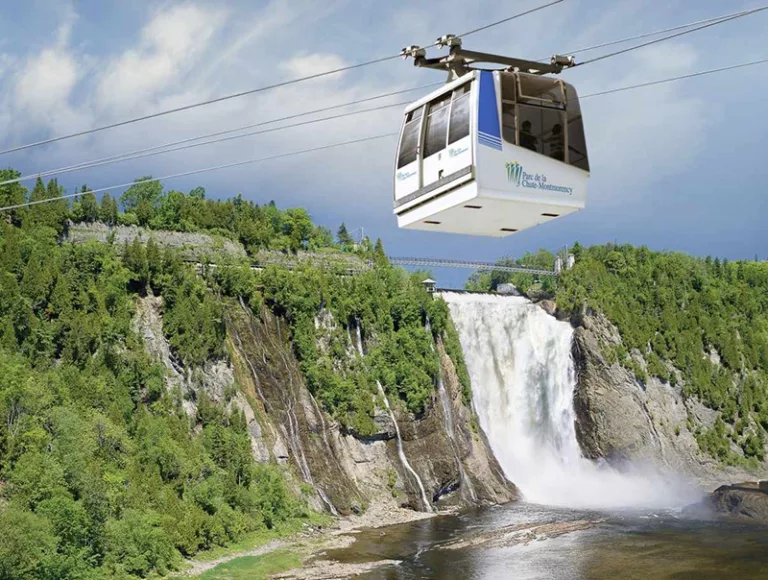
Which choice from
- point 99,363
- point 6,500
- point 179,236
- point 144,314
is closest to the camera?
point 6,500

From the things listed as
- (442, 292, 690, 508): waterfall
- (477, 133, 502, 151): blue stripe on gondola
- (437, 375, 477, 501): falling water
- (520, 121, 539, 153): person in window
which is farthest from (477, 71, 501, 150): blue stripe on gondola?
(442, 292, 690, 508): waterfall

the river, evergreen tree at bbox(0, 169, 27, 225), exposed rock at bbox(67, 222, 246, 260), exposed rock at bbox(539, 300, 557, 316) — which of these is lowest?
the river

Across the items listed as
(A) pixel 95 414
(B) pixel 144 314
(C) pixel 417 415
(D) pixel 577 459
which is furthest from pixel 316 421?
(D) pixel 577 459

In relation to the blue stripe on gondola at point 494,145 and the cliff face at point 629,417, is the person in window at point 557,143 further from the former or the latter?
the cliff face at point 629,417

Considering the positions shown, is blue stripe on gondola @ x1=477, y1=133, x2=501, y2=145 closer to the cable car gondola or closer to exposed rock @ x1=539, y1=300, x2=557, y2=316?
the cable car gondola

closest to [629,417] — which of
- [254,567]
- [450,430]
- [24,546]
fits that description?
[450,430]

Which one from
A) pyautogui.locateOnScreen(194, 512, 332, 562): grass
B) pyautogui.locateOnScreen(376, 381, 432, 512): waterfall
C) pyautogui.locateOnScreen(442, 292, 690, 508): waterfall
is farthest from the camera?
pyautogui.locateOnScreen(442, 292, 690, 508): waterfall

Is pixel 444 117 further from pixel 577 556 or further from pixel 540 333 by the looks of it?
pixel 540 333
